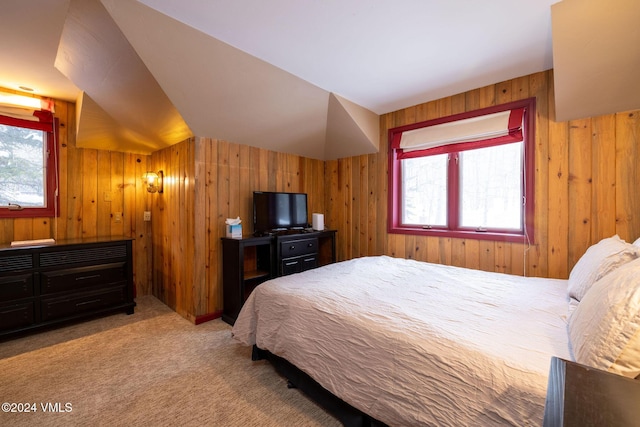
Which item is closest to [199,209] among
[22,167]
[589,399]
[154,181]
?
[154,181]

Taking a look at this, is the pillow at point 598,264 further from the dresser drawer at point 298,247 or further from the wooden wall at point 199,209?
the wooden wall at point 199,209

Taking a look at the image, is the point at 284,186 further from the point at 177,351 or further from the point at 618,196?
the point at 618,196

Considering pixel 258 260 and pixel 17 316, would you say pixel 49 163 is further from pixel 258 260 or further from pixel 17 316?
pixel 258 260

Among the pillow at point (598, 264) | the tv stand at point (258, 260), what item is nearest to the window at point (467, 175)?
the pillow at point (598, 264)

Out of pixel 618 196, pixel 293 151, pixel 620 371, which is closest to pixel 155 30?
pixel 293 151

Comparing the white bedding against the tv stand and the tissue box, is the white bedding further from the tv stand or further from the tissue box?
the tissue box

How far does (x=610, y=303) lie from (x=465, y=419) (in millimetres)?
667

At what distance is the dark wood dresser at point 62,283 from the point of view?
240 cm

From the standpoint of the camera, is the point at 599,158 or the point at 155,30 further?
the point at 599,158

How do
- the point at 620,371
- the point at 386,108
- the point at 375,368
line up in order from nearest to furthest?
the point at 620,371 < the point at 375,368 < the point at 386,108

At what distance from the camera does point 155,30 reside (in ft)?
6.15

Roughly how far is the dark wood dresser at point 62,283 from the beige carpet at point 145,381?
19cm

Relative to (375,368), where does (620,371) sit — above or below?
above

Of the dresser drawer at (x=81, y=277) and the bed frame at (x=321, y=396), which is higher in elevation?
the dresser drawer at (x=81, y=277)
